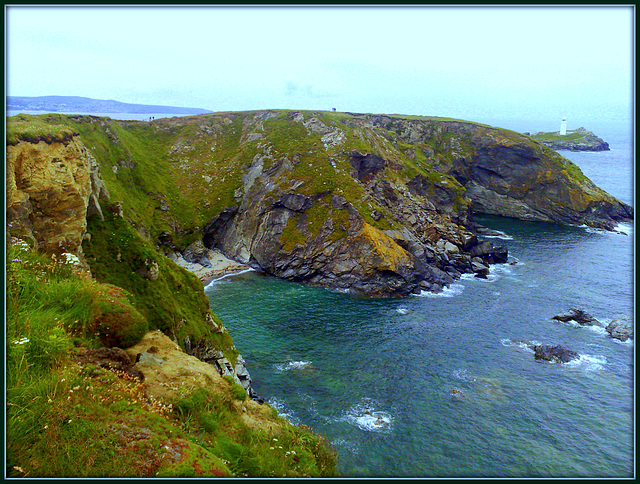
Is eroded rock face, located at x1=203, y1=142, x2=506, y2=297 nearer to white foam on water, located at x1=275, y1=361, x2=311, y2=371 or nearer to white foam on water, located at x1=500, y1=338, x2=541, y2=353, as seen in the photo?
white foam on water, located at x1=500, y1=338, x2=541, y2=353

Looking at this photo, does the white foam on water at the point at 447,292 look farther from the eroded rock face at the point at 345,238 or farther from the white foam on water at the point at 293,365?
the white foam on water at the point at 293,365

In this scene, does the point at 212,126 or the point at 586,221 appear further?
the point at 212,126

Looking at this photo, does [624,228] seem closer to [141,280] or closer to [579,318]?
[579,318]

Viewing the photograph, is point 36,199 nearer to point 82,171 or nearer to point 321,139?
point 82,171

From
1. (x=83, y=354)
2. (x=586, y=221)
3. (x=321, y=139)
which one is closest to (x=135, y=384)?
(x=83, y=354)

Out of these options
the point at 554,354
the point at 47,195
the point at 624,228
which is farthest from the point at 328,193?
the point at 624,228

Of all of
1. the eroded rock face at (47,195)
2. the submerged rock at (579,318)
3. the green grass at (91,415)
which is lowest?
the submerged rock at (579,318)

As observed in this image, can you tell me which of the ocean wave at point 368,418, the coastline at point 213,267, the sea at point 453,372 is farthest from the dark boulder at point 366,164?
the ocean wave at point 368,418
